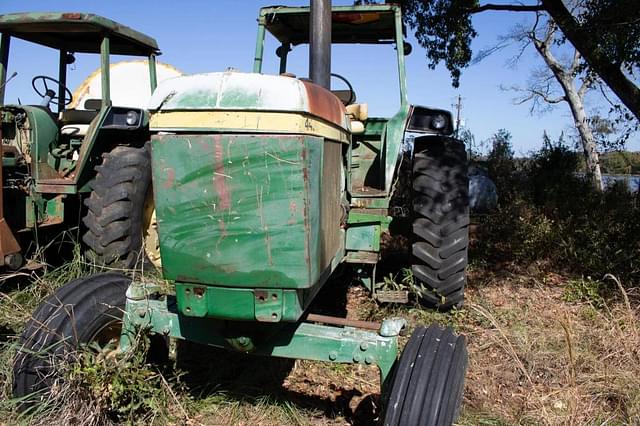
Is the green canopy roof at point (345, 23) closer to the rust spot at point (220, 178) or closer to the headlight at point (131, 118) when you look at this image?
the headlight at point (131, 118)

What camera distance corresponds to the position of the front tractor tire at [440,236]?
4.32 metres

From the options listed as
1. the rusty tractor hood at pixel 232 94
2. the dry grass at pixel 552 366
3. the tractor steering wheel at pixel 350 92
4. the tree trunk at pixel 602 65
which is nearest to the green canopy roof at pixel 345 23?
the tractor steering wheel at pixel 350 92

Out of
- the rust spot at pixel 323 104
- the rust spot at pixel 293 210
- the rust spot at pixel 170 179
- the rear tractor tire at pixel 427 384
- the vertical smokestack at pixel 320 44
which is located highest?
the vertical smokestack at pixel 320 44

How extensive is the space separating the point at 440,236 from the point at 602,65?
3.59 metres

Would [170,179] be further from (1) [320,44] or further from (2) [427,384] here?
(1) [320,44]

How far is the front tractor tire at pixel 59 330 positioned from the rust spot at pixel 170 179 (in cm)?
94

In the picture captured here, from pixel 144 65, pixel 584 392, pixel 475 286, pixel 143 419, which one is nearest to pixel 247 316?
pixel 143 419

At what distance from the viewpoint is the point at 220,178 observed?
7.66 feet

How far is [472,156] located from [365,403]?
29.9ft

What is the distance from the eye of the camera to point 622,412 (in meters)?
2.98

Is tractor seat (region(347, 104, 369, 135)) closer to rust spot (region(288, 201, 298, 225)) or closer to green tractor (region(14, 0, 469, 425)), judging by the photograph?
green tractor (region(14, 0, 469, 425))

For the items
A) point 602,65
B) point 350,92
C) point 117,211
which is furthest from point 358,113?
point 602,65

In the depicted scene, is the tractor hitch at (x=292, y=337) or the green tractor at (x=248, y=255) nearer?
the green tractor at (x=248, y=255)

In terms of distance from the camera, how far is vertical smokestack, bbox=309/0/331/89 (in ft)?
12.7
